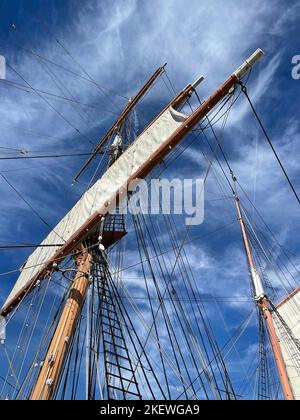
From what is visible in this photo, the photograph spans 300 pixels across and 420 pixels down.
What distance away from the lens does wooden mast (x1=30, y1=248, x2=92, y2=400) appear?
249 inches

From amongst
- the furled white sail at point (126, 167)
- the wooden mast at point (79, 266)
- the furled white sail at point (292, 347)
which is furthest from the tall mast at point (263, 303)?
the furled white sail at point (126, 167)

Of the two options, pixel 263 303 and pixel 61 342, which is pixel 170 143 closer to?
pixel 61 342

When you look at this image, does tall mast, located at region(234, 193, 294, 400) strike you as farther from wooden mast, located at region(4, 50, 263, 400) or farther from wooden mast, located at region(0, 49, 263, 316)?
wooden mast, located at region(0, 49, 263, 316)

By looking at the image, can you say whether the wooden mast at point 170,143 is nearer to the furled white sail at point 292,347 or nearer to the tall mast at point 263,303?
the tall mast at point 263,303

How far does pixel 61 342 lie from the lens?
7.17m

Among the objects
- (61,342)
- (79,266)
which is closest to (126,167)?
(79,266)

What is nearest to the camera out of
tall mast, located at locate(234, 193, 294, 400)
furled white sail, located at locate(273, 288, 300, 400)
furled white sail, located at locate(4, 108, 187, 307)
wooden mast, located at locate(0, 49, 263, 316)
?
wooden mast, located at locate(0, 49, 263, 316)

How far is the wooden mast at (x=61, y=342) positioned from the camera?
6.33m

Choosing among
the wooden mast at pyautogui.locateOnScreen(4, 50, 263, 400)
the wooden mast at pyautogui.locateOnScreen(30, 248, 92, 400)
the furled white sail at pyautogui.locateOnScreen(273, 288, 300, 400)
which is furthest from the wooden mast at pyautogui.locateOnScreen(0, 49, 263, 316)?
the furled white sail at pyautogui.locateOnScreen(273, 288, 300, 400)

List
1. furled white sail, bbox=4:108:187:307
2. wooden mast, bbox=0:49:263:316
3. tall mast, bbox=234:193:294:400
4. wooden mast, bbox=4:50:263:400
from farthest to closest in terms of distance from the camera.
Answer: tall mast, bbox=234:193:294:400
furled white sail, bbox=4:108:187:307
wooden mast, bbox=0:49:263:316
wooden mast, bbox=4:50:263:400

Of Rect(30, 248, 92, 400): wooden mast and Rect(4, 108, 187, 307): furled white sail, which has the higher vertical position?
Rect(4, 108, 187, 307): furled white sail

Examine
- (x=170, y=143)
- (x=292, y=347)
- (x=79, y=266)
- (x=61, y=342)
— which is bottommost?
(x=61, y=342)
